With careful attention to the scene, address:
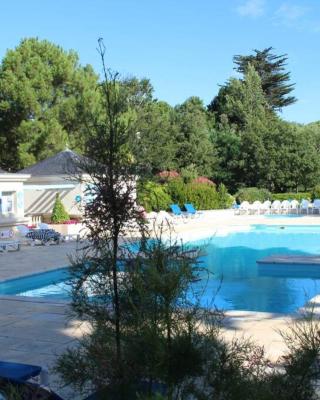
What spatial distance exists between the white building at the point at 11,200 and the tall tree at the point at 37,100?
9.59 meters

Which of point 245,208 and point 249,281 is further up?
point 245,208

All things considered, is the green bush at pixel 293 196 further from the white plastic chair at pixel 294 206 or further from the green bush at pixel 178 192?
the green bush at pixel 178 192

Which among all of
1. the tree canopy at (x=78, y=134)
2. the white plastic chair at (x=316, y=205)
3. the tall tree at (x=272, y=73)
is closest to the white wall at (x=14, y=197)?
the tree canopy at (x=78, y=134)

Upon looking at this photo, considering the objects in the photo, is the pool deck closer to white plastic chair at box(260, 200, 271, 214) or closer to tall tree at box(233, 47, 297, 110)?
white plastic chair at box(260, 200, 271, 214)

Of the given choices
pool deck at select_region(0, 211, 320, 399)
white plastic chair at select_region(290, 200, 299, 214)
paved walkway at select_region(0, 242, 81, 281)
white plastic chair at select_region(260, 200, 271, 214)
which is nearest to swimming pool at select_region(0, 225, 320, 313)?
paved walkway at select_region(0, 242, 81, 281)

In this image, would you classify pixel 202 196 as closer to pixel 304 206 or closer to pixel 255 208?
pixel 255 208

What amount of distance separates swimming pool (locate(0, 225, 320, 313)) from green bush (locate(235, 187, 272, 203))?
487 inches

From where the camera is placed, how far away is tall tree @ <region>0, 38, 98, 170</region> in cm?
3209

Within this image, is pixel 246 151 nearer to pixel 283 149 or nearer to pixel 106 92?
pixel 283 149

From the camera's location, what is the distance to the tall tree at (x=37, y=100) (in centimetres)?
3209

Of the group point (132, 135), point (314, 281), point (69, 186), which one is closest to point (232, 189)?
point (69, 186)

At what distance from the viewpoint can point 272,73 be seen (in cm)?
5497

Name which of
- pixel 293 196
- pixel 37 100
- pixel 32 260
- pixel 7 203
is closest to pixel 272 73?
pixel 293 196

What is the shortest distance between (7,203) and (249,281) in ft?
40.7
